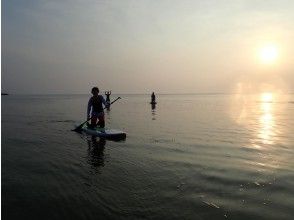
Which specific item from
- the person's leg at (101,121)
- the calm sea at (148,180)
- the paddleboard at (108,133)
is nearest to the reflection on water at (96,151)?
the calm sea at (148,180)

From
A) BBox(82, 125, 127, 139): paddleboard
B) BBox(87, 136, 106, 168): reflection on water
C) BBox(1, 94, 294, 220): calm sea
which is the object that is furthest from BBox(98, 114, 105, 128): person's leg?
BBox(1, 94, 294, 220): calm sea

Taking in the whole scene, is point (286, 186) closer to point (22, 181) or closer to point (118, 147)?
point (22, 181)

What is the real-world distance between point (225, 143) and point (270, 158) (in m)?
4.16

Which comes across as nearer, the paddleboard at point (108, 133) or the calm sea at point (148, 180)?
the calm sea at point (148, 180)

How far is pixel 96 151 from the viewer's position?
15.8m

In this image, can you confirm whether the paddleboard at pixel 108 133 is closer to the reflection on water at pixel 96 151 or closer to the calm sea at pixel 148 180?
the reflection on water at pixel 96 151

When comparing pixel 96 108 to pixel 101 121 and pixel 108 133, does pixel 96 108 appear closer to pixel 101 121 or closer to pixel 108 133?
pixel 101 121

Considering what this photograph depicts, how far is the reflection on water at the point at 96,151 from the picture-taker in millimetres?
13307

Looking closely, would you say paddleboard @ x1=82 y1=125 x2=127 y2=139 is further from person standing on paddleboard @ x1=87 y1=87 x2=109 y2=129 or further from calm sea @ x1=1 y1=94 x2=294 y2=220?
calm sea @ x1=1 y1=94 x2=294 y2=220

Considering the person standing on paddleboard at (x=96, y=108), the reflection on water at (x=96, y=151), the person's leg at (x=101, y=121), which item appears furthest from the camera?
the person's leg at (x=101, y=121)

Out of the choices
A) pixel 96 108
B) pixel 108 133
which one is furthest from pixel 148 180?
pixel 96 108

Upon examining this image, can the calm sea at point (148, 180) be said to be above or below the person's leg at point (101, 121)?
below

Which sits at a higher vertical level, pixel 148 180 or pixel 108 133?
pixel 108 133

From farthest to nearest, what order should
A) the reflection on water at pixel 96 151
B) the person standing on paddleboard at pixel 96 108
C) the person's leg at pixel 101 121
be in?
1. the person's leg at pixel 101 121
2. the person standing on paddleboard at pixel 96 108
3. the reflection on water at pixel 96 151
